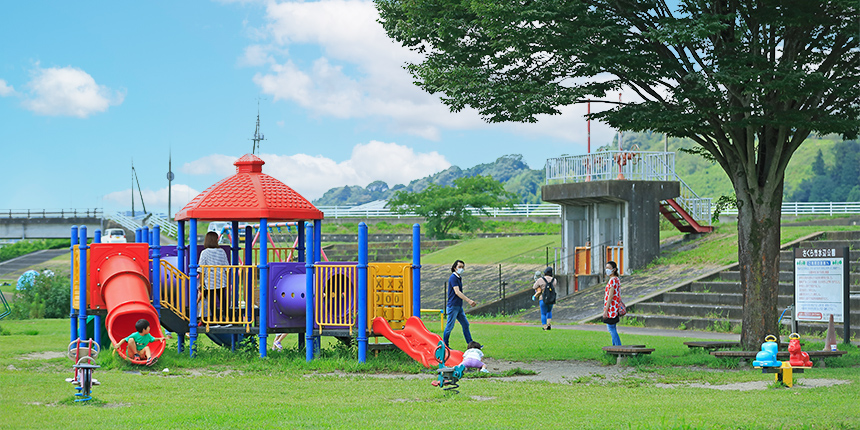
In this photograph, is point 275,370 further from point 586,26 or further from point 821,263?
point 821,263

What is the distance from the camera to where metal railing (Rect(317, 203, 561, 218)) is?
61103mm

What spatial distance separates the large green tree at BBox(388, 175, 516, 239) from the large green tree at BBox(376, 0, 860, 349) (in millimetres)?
38669

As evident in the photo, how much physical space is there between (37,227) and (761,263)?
6814cm

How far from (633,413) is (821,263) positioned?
9.48 metres

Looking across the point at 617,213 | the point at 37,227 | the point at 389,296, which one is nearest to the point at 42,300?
the point at 617,213

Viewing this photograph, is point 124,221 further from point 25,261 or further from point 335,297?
point 335,297

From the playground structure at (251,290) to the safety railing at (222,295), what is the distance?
0.06 ft

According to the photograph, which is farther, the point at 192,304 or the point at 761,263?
the point at 761,263

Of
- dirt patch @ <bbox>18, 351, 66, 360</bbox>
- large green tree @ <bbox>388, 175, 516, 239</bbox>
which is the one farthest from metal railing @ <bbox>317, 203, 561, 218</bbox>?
dirt patch @ <bbox>18, 351, 66, 360</bbox>

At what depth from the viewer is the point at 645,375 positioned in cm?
1320

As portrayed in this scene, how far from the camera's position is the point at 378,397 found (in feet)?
34.4

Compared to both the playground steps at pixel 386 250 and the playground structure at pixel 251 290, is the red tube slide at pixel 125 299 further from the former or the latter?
the playground steps at pixel 386 250

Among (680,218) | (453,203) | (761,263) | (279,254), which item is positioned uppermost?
(453,203)

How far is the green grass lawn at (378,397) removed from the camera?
8664mm
